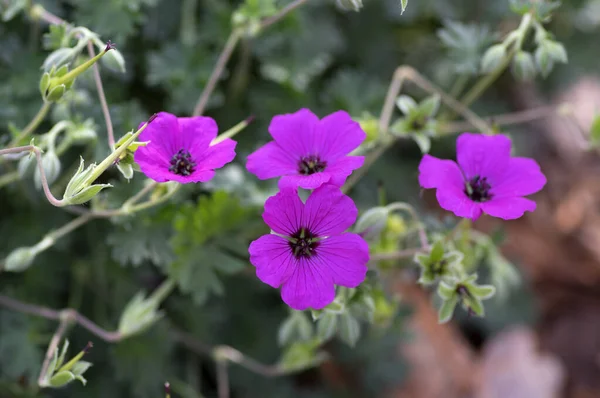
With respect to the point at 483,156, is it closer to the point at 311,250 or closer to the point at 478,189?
the point at 478,189

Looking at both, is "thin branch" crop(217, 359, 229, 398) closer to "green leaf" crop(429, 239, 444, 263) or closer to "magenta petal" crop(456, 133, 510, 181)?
"green leaf" crop(429, 239, 444, 263)

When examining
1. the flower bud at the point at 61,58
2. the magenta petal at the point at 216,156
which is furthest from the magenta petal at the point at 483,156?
the flower bud at the point at 61,58

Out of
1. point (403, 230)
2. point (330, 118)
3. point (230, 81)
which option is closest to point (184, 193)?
point (330, 118)

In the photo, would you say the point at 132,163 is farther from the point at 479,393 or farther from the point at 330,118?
the point at 479,393

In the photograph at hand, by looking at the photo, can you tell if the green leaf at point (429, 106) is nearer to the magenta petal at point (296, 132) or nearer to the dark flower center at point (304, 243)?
the magenta petal at point (296, 132)

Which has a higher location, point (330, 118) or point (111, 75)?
point (330, 118)

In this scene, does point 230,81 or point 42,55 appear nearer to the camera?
point 42,55

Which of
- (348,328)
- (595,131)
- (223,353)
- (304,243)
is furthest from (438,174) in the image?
(223,353)
